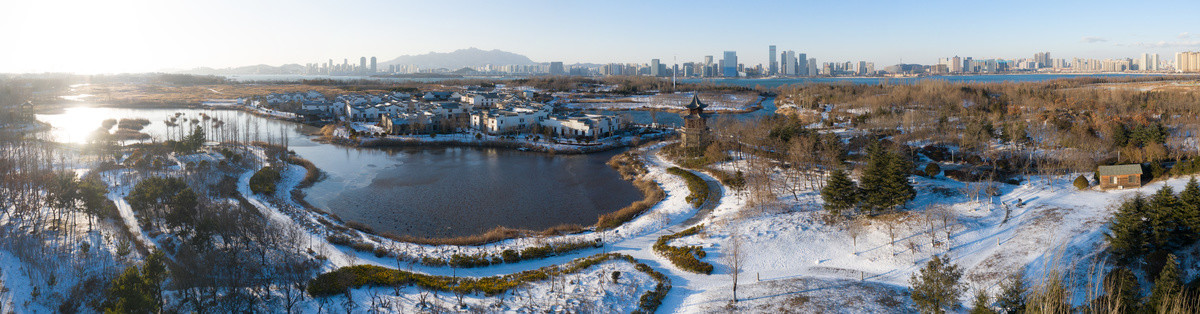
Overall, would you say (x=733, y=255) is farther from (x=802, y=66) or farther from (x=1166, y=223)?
(x=802, y=66)

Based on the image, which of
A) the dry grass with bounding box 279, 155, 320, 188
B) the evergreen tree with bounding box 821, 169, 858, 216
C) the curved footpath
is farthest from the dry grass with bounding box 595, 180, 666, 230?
the dry grass with bounding box 279, 155, 320, 188

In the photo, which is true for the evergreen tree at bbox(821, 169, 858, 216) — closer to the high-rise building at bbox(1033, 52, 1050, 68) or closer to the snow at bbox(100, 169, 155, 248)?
the snow at bbox(100, 169, 155, 248)

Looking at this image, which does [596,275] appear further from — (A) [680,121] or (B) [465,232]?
(A) [680,121]

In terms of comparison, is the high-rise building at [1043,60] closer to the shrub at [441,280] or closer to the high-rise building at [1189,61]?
the high-rise building at [1189,61]

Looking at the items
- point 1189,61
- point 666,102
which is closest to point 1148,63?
point 1189,61

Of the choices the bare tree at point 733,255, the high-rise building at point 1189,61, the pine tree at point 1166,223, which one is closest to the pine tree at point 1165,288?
the pine tree at point 1166,223

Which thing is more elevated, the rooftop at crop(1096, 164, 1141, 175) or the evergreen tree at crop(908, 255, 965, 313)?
the rooftop at crop(1096, 164, 1141, 175)

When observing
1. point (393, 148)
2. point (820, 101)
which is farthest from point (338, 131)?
point (820, 101)
